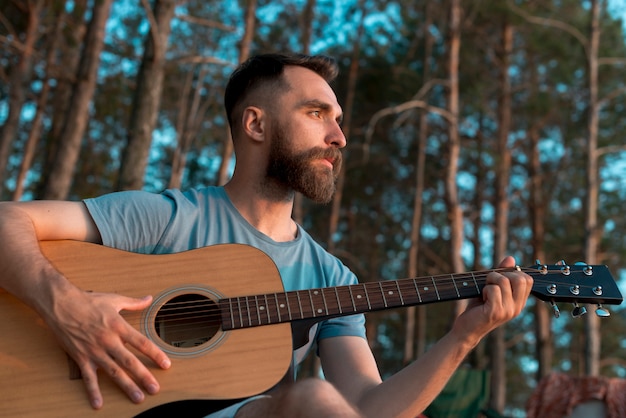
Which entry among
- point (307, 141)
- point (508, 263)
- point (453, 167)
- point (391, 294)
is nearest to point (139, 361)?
point (391, 294)

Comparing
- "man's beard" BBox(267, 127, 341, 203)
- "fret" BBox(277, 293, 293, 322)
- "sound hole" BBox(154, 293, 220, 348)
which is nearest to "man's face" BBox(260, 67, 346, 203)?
"man's beard" BBox(267, 127, 341, 203)

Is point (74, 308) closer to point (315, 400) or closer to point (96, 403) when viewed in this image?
point (96, 403)

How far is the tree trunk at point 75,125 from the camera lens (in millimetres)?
7602

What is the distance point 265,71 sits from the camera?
3127 mm

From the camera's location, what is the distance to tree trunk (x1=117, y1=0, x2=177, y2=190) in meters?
5.95

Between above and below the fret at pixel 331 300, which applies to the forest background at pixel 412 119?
above

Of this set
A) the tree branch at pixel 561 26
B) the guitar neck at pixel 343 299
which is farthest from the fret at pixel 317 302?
the tree branch at pixel 561 26

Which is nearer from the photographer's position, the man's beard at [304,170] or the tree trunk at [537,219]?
the man's beard at [304,170]

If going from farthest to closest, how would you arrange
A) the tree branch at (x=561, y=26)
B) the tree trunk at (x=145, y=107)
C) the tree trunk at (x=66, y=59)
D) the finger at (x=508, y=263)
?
the tree trunk at (x=66, y=59) < the tree branch at (x=561, y=26) < the tree trunk at (x=145, y=107) < the finger at (x=508, y=263)

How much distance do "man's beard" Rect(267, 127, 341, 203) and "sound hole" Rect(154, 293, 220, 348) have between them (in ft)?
2.44

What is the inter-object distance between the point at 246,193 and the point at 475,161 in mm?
16242

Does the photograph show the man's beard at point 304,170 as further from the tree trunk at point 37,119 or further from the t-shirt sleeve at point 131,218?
the tree trunk at point 37,119

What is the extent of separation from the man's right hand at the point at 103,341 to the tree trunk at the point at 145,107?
3.72 m

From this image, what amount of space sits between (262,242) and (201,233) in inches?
10.1
